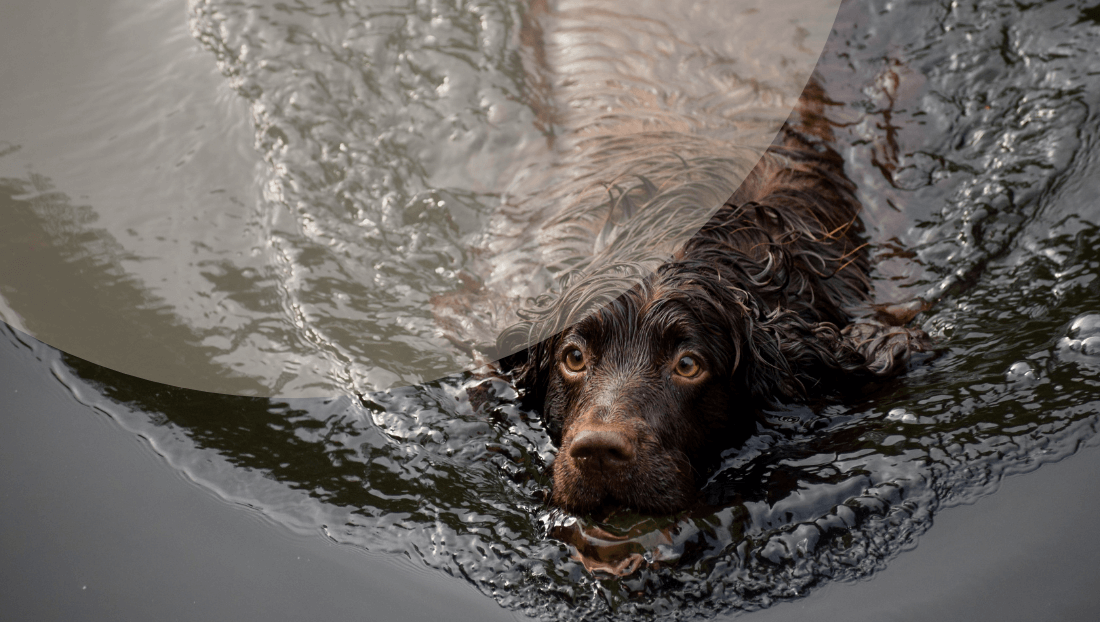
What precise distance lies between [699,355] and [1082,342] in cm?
173

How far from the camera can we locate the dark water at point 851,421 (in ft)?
10.9

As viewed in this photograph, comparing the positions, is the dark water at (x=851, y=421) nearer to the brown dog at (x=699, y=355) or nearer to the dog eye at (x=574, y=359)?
the brown dog at (x=699, y=355)

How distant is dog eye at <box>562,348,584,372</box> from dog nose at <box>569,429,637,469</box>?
0.55m

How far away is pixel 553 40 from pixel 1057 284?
11.6 feet

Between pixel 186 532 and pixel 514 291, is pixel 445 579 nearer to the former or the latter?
pixel 186 532

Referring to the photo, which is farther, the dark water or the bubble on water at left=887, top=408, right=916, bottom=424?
the bubble on water at left=887, top=408, right=916, bottom=424

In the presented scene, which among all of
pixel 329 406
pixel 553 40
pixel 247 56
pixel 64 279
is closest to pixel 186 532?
pixel 329 406

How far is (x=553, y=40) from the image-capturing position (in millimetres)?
6000

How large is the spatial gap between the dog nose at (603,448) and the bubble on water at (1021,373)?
182 cm

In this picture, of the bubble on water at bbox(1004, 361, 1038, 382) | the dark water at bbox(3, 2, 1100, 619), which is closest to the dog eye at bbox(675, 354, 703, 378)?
the dark water at bbox(3, 2, 1100, 619)

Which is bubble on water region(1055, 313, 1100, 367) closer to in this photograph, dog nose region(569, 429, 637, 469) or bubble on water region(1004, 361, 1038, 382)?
bubble on water region(1004, 361, 1038, 382)
